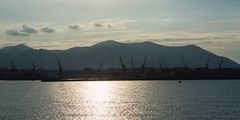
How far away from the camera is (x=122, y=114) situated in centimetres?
7206

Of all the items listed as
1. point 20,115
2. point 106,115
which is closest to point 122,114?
point 106,115

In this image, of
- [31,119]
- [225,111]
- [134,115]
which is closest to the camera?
[31,119]

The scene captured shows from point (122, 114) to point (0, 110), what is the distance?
66.2 feet

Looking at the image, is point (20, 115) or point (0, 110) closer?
point (20, 115)

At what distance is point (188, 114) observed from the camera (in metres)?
70.7

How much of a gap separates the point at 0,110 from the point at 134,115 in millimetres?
22382

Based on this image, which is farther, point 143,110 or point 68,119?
point 143,110

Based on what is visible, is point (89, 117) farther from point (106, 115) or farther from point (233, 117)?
point (233, 117)

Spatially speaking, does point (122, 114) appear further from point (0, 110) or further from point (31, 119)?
point (0, 110)

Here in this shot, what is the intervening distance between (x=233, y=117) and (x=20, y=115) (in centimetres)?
2955

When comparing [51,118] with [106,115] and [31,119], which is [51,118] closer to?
[31,119]

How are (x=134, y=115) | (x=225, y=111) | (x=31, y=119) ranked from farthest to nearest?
1. (x=225, y=111)
2. (x=134, y=115)
3. (x=31, y=119)

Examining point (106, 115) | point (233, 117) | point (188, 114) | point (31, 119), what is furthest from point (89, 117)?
point (233, 117)

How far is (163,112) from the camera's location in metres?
74.2
